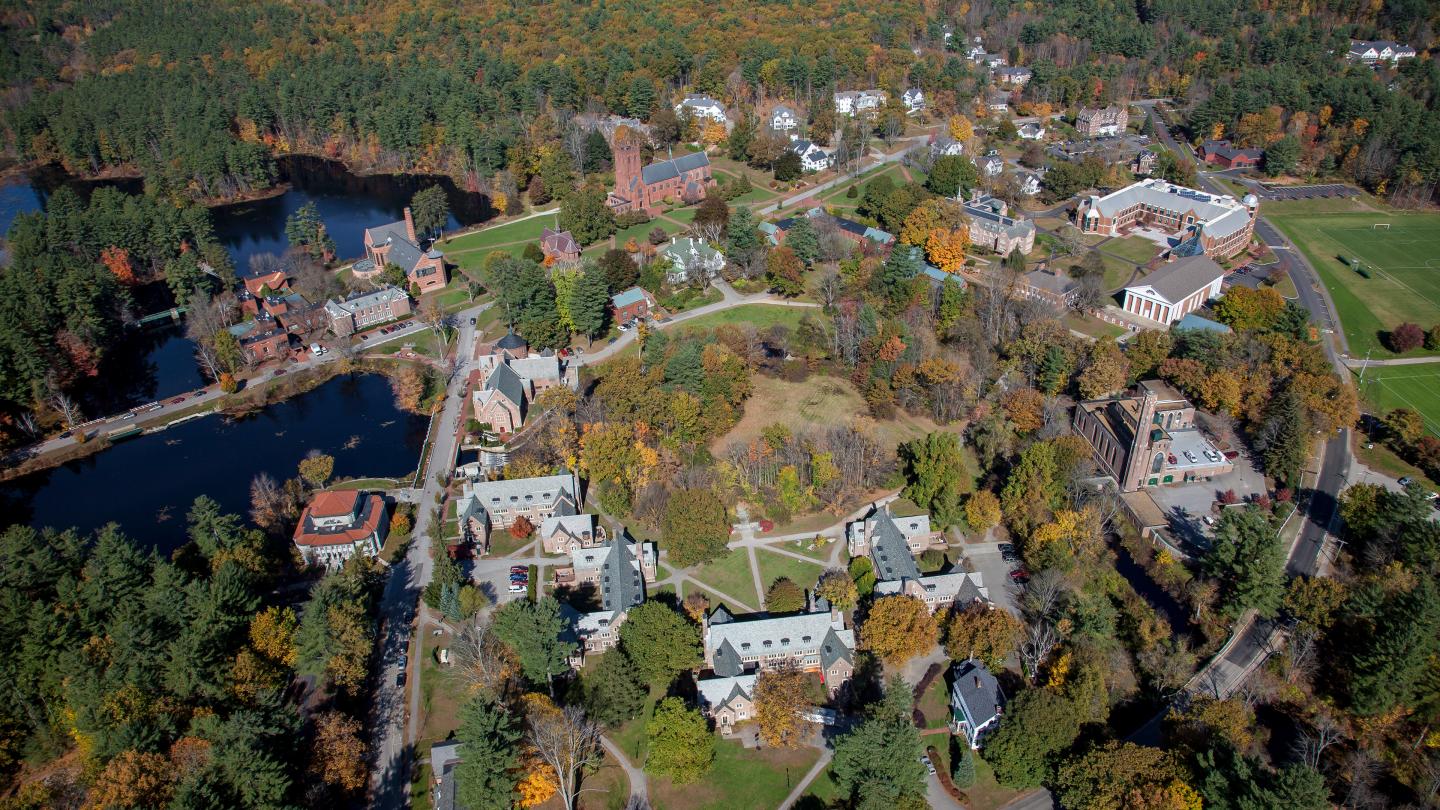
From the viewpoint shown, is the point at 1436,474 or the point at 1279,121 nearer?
the point at 1436,474

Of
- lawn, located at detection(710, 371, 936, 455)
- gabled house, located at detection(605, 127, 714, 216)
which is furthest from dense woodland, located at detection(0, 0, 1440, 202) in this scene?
lawn, located at detection(710, 371, 936, 455)

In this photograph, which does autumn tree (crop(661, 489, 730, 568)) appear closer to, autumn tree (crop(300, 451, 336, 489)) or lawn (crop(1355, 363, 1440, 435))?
autumn tree (crop(300, 451, 336, 489))

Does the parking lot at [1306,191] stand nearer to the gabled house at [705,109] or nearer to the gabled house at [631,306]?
the gabled house at [705,109]

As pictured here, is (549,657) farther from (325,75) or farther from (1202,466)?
(325,75)

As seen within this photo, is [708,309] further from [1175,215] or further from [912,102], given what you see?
[912,102]

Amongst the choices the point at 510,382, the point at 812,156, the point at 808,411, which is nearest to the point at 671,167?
the point at 812,156

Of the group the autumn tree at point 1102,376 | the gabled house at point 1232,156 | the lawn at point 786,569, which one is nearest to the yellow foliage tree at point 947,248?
the autumn tree at point 1102,376

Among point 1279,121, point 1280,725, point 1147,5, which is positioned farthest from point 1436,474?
point 1147,5
